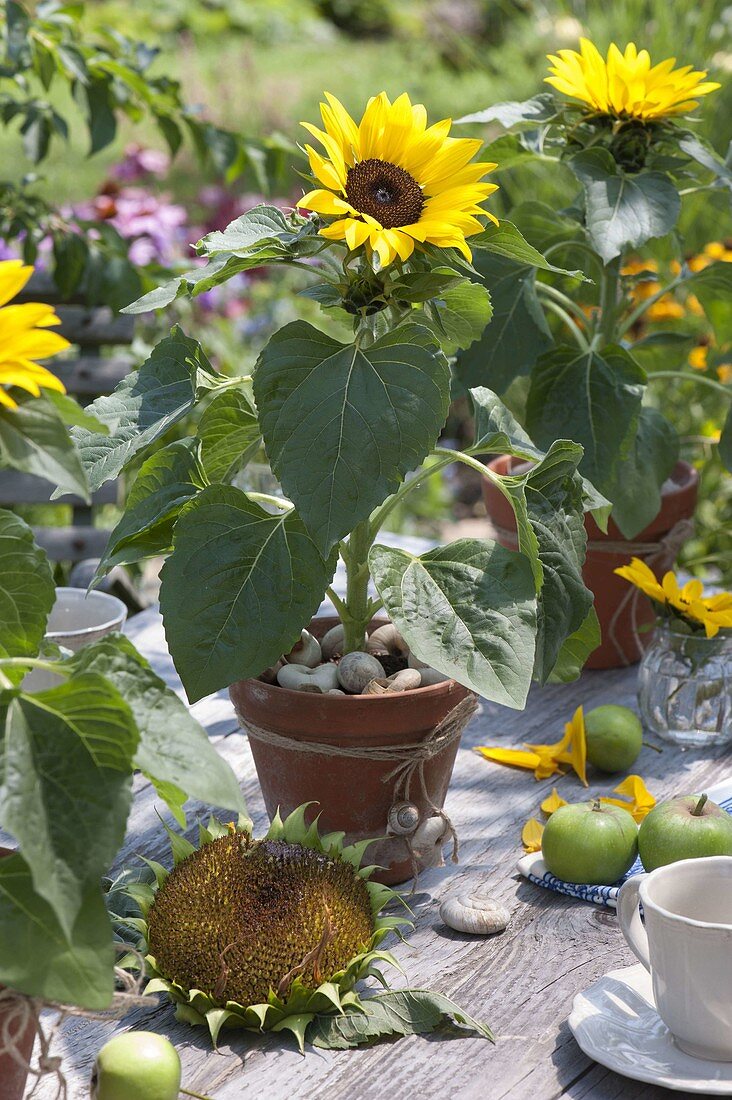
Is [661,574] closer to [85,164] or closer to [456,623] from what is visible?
[456,623]

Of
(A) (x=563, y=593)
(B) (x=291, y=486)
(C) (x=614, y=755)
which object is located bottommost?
(C) (x=614, y=755)

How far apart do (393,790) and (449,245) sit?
495 mm

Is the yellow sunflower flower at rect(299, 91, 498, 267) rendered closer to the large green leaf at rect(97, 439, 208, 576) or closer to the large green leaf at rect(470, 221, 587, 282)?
the large green leaf at rect(470, 221, 587, 282)

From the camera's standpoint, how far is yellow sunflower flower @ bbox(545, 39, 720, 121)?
1.47 metres

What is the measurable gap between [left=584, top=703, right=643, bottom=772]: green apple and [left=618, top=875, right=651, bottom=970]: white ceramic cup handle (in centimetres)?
43

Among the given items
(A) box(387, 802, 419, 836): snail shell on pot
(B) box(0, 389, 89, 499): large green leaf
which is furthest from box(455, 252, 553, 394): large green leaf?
(B) box(0, 389, 89, 499): large green leaf

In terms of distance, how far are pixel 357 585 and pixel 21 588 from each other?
0.39m

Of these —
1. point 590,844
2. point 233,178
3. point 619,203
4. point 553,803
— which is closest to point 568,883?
point 590,844

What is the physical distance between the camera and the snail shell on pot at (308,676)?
4.02ft

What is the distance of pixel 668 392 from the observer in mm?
3197

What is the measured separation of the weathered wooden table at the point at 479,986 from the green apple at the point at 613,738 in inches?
1.0

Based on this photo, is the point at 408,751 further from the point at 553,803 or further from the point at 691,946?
the point at 691,946

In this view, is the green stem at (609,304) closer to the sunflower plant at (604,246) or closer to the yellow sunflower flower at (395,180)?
the sunflower plant at (604,246)

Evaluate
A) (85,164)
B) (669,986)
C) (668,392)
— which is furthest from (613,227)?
(85,164)
